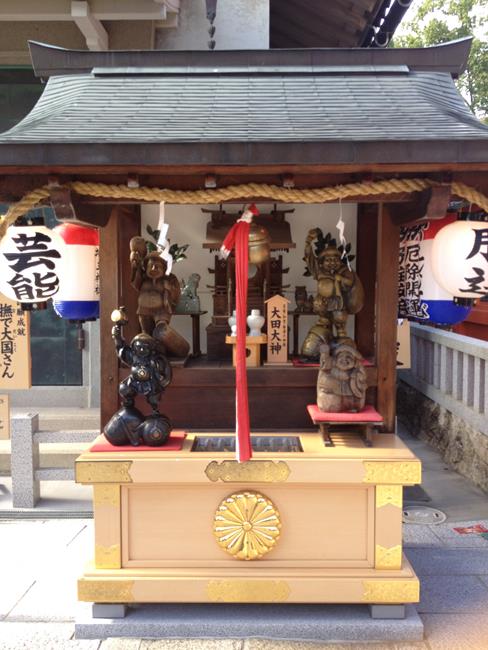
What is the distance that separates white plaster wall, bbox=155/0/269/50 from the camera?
8320mm

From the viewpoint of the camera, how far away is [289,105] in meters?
4.13

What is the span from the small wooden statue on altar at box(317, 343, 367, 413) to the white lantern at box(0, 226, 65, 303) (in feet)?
6.81

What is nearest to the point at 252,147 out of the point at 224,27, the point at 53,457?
the point at 53,457

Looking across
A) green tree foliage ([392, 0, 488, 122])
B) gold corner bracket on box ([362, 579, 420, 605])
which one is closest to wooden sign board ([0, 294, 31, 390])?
gold corner bracket on box ([362, 579, 420, 605])

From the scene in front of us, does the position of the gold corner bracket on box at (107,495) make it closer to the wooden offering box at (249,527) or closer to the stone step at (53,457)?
the wooden offering box at (249,527)

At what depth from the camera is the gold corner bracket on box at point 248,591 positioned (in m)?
3.68

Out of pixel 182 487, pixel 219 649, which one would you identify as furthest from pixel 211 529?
pixel 219 649

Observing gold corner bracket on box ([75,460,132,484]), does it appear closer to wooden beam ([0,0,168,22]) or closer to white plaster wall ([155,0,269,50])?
wooden beam ([0,0,168,22])

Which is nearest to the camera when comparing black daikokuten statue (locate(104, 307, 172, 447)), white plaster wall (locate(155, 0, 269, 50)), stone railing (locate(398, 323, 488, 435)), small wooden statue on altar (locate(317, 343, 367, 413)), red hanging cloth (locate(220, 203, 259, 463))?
red hanging cloth (locate(220, 203, 259, 463))

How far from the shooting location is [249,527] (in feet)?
12.1

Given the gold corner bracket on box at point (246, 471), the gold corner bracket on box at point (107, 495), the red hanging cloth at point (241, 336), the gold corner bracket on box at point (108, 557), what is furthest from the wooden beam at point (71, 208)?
the gold corner bracket on box at point (108, 557)

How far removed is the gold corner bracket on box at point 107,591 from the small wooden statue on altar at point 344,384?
1.79 metres

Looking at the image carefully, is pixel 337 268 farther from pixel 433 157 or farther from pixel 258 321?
pixel 433 157

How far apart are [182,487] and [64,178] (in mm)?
2190
